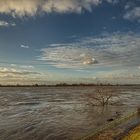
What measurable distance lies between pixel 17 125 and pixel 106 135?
12277 mm

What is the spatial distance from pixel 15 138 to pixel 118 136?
28.8 feet

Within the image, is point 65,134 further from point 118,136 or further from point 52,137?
point 118,136

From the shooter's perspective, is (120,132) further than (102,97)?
No

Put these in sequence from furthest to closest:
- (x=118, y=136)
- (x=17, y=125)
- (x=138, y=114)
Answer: (x=138, y=114)
(x=17, y=125)
(x=118, y=136)

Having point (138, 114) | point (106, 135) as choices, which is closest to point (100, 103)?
point (138, 114)

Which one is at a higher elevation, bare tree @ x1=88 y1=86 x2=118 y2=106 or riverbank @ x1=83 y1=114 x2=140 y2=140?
bare tree @ x1=88 y1=86 x2=118 y2=106

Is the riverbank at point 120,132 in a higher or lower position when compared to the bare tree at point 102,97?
lower

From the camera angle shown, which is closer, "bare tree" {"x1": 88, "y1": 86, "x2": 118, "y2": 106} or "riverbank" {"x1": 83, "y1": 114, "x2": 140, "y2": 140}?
"riverbank" {"x1": 83, "y1": 114, "x2": 140, "y2": 140}

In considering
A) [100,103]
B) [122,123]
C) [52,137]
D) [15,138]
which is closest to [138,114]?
[122,123]

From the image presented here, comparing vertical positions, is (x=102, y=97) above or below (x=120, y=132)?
above

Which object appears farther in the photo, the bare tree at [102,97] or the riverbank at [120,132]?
the bare tree at [102,97]

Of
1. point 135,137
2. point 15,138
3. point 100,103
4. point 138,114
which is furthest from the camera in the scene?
point 100,103

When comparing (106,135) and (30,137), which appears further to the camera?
(30,137)

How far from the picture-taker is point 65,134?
24.2 meters
